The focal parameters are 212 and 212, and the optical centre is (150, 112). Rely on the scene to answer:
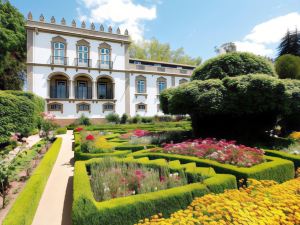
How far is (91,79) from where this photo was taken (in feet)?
99.2

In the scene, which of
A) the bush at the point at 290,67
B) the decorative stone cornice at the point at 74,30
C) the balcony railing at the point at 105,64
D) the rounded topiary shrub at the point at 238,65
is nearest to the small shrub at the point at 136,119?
the balcony railing at the point at 105,64

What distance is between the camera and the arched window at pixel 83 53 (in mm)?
29641

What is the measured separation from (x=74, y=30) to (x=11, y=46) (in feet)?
26.5

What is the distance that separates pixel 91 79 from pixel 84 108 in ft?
14.0

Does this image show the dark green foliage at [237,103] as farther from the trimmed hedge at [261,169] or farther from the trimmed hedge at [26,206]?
the trimmed hedge at [26,206]

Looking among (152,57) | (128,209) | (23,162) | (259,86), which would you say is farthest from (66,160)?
(152,57)

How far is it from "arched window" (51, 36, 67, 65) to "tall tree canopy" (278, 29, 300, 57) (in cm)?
3218

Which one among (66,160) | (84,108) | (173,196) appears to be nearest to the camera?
(173,196)

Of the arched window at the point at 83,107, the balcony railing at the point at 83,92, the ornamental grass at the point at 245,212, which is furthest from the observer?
the balcony railing at the point at 83,92

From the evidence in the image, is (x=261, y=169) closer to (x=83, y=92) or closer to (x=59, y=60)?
(x=59, y=60)

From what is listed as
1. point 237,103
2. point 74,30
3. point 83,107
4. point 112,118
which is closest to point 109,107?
point 112,118

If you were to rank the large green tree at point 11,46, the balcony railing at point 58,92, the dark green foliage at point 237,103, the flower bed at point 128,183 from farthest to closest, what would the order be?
the balcony railing at point 58,92 < the large green tree at point 11,46 < the dark green foliage at point 237,103 < the flower bed at point 128,183

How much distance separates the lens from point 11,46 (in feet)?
87.3

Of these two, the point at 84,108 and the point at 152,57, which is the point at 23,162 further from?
the point at 152,57
